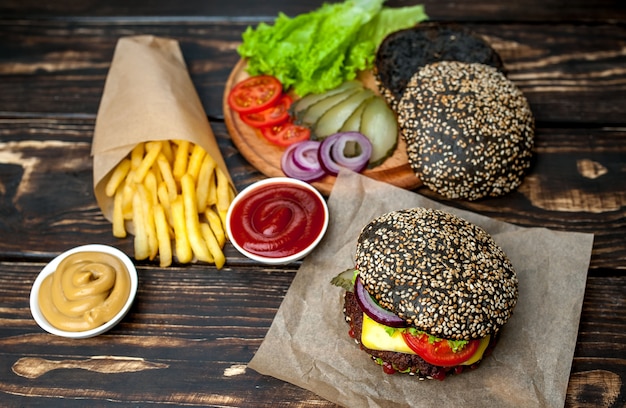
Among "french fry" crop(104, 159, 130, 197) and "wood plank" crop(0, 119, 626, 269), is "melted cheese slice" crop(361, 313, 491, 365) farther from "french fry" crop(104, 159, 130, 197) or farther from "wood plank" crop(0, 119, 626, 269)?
"french fry" crop(104, 159, 130, 197)

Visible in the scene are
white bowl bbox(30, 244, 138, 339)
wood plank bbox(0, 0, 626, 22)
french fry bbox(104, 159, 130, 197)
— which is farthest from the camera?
wood plank bbox(0, 0, 626, 22)

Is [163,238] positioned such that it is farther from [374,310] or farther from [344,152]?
[374,310]

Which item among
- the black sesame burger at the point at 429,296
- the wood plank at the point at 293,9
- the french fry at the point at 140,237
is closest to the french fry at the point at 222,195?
the french fry at the point at 140,237

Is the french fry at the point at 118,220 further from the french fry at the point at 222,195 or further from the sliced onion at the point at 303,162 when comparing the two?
the sliced onion at the point at 303,162

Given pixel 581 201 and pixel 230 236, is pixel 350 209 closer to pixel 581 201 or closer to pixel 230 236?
pixel 230 236

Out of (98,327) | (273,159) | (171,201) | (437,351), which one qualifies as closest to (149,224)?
(171,201)

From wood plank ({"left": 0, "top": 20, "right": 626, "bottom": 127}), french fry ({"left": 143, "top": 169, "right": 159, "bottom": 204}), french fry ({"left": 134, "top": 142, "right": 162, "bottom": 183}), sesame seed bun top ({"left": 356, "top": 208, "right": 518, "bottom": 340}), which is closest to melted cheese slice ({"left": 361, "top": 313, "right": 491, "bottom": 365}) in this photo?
sesame seed bun top ({"left": 356, "top": 208, "right": 518, "bottom": 340})
